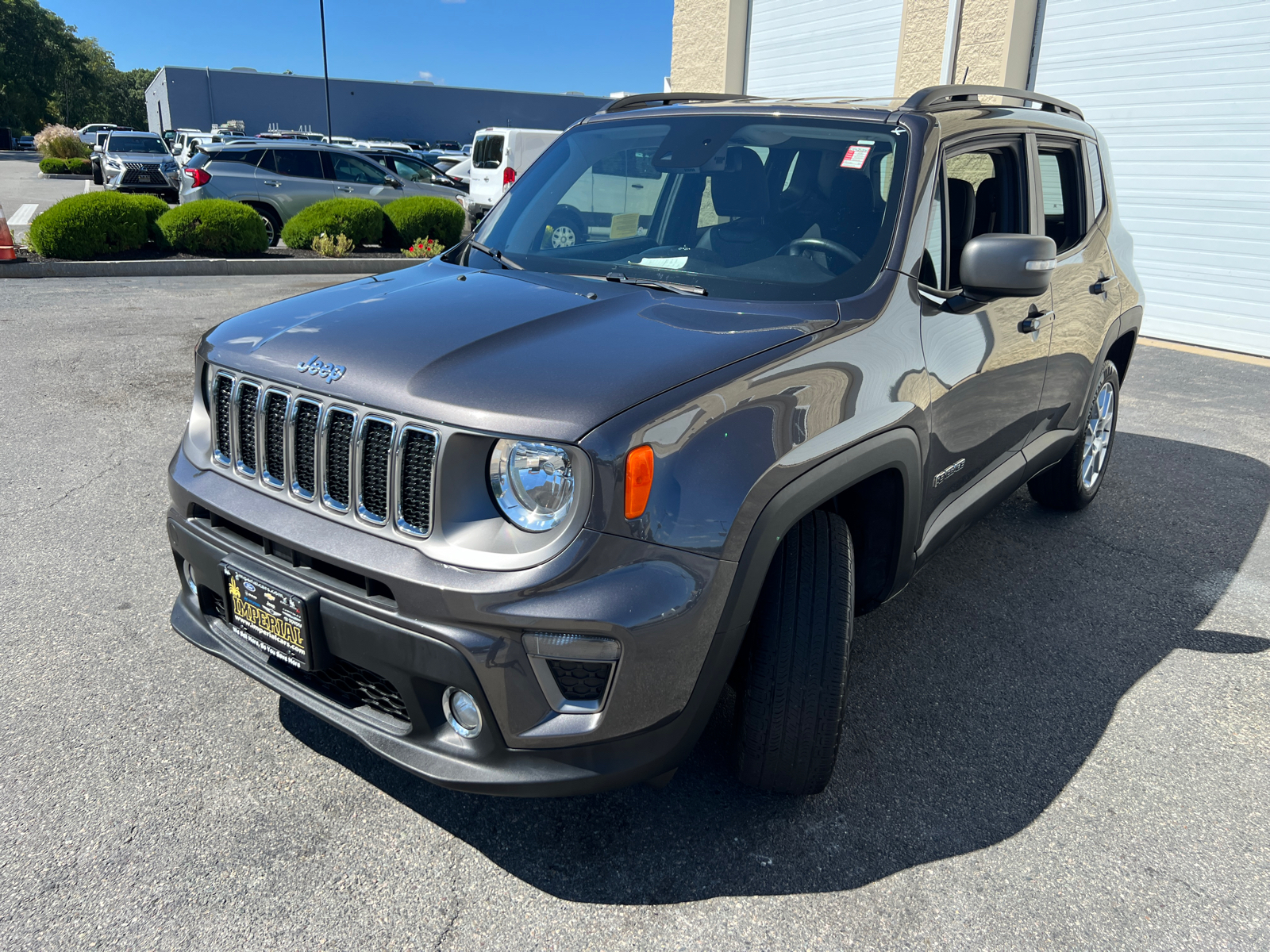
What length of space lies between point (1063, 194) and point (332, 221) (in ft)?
38.5

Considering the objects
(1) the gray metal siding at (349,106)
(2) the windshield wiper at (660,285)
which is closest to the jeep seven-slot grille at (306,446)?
(2) the windshield wiper at (660,285)

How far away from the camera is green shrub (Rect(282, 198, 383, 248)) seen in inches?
538

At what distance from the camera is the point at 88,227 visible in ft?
38.8

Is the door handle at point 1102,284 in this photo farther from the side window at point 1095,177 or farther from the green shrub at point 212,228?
the green shrub at point 212,228

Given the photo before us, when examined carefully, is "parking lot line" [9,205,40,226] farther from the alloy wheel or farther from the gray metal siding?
the gray metal siding

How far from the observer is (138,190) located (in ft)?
69.8

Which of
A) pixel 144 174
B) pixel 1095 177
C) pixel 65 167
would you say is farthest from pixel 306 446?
pixel 65 167

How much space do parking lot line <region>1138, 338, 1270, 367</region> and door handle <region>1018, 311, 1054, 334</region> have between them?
7.22m

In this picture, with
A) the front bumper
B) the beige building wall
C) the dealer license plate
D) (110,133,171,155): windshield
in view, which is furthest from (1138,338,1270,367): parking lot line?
(110,133,171,155): windshield

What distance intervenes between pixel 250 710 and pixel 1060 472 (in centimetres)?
377

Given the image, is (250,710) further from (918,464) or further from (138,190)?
(138,190)

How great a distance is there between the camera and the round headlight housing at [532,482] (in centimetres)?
196

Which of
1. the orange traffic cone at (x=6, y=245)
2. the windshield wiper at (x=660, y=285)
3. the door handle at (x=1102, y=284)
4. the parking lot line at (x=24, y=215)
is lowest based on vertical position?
the parking lot line at (x=24, y=215)

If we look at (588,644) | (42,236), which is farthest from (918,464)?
(42,236)
